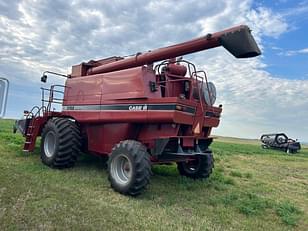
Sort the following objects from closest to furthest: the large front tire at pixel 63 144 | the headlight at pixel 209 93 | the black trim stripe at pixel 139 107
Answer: the black trim stripe at pixel 139 107
the headlight at pixel 209 93
the large front tire at pixel 63 144

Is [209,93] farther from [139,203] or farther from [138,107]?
[139,203]

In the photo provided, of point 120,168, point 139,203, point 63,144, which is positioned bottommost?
point 139,203

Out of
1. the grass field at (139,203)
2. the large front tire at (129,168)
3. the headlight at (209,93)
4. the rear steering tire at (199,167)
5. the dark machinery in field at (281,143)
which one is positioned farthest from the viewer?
A: the dark machinery in field at (281,143)

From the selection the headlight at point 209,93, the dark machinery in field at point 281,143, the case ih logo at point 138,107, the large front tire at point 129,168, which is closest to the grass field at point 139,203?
the large front tire at point 129,168

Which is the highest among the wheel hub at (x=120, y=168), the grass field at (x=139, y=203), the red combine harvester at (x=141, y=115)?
the red combine harvester at (x=141, y=115)

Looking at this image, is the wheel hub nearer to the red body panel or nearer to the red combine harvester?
the red combine harvester

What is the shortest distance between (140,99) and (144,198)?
2.06 m

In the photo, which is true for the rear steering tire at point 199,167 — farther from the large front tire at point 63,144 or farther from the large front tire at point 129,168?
the large front tire at point 63,144

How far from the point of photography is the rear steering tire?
852 cm

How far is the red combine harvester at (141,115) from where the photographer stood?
21.3 feet

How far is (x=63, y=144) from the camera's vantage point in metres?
8.17

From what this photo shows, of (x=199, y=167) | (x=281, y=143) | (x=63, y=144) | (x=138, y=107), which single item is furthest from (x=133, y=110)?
(x=281, y=143)

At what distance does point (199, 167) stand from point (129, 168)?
257 centimetres

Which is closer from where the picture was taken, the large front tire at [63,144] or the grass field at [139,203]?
the grass field at [139,203]
